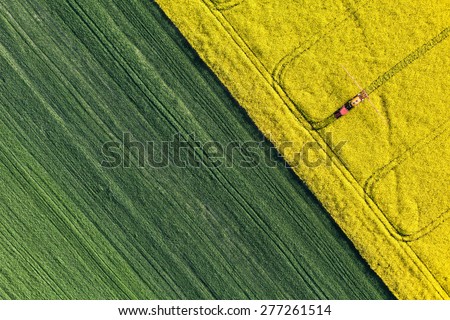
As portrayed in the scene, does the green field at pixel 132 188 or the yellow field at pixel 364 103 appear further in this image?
the green field at pixel 132 188

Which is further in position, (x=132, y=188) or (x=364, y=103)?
(x=132, y=188)

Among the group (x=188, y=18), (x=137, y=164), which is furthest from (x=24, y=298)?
(x=188, y=18)

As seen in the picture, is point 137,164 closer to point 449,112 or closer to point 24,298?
point 24,298

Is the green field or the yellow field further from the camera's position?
the green field

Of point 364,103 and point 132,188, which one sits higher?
point 132,188
